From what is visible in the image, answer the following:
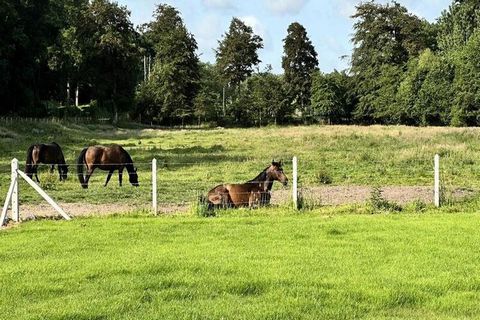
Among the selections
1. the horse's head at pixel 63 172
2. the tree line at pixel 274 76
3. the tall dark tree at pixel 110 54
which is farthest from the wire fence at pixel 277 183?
the tall dark tree at pixel 110 54

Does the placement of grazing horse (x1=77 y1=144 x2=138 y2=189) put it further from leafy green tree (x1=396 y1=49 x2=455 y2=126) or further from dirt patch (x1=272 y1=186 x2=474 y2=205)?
leafy green tree (x1=396 y1=49 x2=455 y2=126)

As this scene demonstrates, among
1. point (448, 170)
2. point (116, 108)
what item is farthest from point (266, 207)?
point (116, 108)

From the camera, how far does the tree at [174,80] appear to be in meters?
83.6

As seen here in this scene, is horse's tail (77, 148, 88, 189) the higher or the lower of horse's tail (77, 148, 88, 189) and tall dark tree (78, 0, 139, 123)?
the lower

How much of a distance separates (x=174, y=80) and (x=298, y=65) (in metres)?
22.0

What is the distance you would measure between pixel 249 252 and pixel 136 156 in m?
23.0

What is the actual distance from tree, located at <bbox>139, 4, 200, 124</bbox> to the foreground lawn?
2832 inches

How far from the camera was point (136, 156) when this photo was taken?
31.3 meters

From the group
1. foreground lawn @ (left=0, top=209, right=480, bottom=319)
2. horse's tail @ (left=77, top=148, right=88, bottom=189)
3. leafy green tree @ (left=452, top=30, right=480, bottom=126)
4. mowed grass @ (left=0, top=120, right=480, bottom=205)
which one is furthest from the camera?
leafy green tree @ (left=452, top=30, right=480, bottom=126)

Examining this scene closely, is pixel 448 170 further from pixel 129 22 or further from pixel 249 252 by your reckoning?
pixel 129 22

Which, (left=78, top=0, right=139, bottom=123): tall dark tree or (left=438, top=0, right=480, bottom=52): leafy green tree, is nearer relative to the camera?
(left=78, top=0, right=139, bottom=123): tall dark tree

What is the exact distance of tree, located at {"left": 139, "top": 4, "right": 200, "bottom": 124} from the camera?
274ft

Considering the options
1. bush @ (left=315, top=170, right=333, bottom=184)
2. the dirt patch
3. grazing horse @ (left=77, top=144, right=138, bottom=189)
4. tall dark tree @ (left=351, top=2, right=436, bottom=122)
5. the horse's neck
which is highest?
tall dark tree @ (left=351, top=2, right=436, bottom=122)

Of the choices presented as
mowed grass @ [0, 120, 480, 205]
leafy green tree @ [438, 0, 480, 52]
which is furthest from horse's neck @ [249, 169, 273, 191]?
leafy green tree @ [438, 0, 480, 52]
